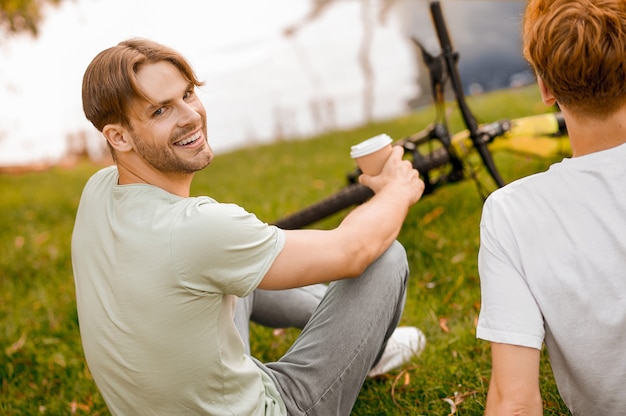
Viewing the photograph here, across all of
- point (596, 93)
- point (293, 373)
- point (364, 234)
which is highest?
point (596, 93)

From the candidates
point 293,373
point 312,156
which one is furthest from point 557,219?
point 312,156

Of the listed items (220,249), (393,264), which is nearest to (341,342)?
(393,264)

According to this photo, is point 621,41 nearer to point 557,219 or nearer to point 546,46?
point 546,46

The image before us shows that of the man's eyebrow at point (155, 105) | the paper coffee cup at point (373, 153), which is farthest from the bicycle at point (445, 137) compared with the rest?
the man's eyebrow at point (155, 105)

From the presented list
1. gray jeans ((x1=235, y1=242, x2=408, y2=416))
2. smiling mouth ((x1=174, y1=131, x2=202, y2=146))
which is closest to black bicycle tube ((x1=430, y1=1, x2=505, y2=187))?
gray jeans ((x1=235, y1=242, x2=408, y2=416))

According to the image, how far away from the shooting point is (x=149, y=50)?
78.9 inches

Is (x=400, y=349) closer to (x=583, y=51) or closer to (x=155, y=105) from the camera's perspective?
(x=155, y=105)

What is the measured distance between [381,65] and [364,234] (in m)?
13.2

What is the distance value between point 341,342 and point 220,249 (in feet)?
1.84

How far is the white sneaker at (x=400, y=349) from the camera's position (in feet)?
9.00

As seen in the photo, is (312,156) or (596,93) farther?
(312,156)

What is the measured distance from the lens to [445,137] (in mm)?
3617

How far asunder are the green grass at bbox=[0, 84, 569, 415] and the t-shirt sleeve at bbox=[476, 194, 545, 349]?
2.87ft

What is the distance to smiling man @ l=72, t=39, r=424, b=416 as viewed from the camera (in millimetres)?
1801
